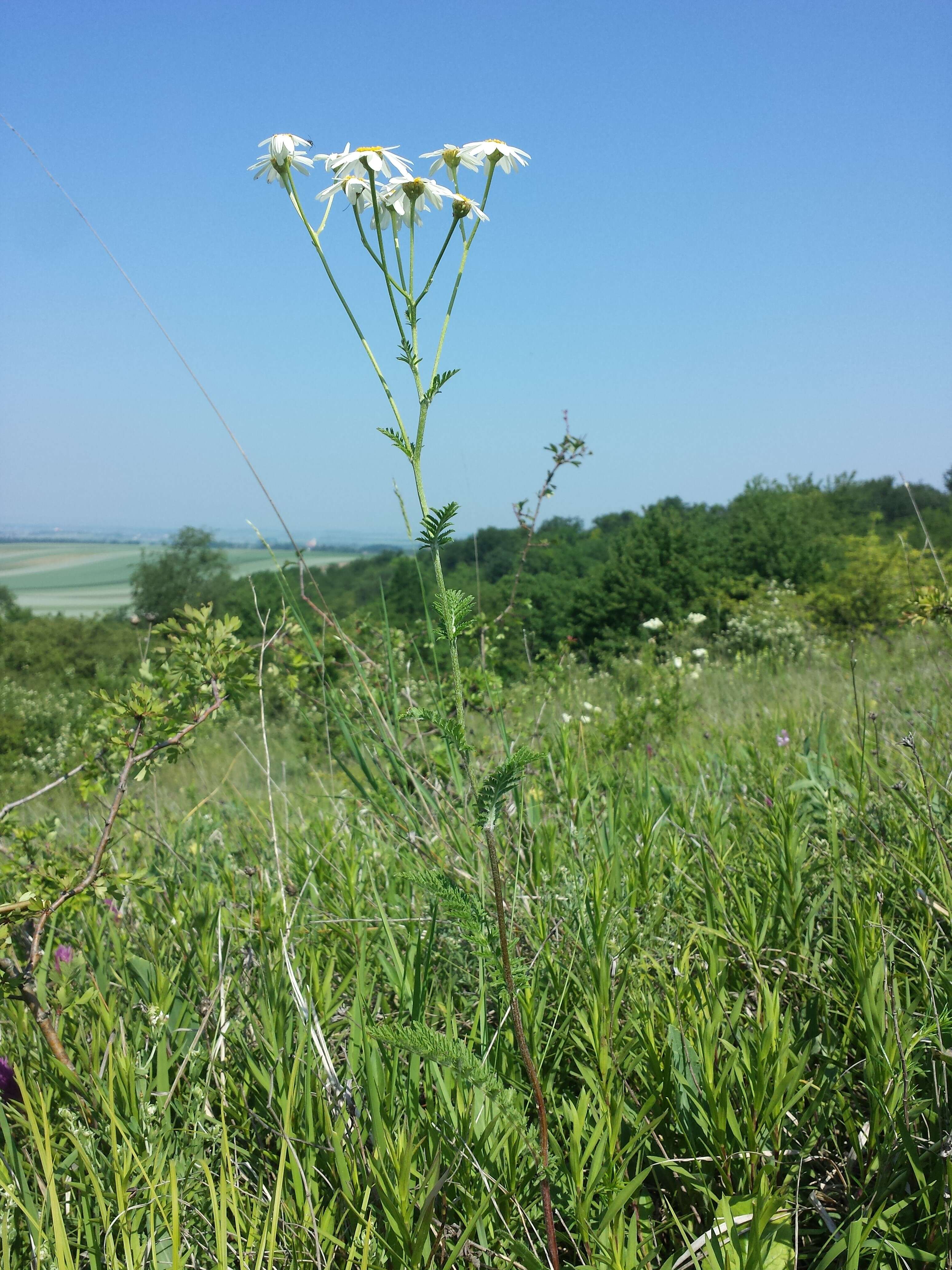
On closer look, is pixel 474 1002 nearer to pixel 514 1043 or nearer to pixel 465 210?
pixel 514 1043

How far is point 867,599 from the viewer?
13.2 m

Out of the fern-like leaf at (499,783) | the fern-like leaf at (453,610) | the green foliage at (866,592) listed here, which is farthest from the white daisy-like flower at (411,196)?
the green foliage at (866,592)

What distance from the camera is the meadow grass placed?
3.52ft

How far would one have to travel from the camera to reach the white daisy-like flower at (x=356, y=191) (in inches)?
47.1

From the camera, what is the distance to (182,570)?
45312 mm

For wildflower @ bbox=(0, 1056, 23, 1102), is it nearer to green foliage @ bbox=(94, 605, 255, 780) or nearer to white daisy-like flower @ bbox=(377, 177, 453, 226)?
green foliage @ bbox=(94, 605, 255, 780)

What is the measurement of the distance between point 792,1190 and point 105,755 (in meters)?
2.19

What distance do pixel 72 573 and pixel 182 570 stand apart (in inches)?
1642

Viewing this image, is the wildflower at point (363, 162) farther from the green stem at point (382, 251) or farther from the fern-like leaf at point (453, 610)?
the fern-like leaf at point (453, 610)

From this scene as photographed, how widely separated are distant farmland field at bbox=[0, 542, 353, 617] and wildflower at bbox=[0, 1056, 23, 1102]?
41012mm

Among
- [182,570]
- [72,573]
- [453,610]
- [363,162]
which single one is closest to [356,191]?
[363,162]

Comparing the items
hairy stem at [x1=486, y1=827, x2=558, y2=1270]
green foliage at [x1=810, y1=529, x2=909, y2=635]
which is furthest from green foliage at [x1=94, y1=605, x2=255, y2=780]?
green foliage at [x1=810, y1=529, x2=909, y2=635]

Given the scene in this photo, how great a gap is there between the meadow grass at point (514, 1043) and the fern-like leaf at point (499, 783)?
14cm

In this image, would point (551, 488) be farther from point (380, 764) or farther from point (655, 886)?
point (655, 886)
